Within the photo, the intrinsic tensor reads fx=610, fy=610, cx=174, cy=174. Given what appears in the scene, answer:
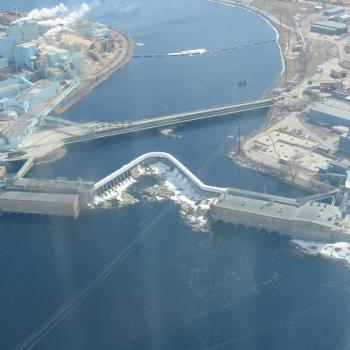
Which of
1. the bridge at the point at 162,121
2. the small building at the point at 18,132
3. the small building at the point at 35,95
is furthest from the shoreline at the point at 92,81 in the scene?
the bridge at the point at 162,121

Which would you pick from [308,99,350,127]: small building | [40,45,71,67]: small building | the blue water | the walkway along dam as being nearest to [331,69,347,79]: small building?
[308,99,350,127]: small building

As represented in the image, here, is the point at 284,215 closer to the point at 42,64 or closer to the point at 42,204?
the point at 42,204

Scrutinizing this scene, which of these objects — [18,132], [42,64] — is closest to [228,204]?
[18,132]

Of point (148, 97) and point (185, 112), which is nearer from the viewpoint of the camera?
point (185, 112)

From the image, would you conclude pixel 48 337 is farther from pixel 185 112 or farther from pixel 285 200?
pixel 185 112

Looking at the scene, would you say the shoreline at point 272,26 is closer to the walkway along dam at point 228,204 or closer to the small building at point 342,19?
the small building at point 342,19

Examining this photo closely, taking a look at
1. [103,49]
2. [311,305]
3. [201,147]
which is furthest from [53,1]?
[311,305]
